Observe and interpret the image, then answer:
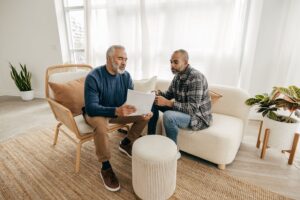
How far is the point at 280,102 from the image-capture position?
1755mm

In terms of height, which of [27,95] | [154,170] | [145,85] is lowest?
[27,95]

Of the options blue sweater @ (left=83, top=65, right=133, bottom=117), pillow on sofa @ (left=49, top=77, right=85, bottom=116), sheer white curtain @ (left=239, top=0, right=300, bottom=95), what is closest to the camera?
blue sweater @ (left=83, top=65, right=133, bottom=117)

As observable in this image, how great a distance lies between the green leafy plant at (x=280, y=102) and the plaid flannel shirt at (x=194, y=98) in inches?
20.1

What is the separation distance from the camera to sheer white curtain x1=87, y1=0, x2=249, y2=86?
258cm

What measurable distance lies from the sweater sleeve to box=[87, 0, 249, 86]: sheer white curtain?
70.8 inches

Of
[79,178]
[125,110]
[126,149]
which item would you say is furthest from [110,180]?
[125,110]

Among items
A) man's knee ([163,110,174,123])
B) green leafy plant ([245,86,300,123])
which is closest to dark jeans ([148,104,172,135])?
man's knee ([163,110,174,123])

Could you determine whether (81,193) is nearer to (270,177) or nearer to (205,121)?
(205,121)

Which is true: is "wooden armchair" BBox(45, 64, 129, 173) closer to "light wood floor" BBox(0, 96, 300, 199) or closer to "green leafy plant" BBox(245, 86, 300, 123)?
"light wood floor" BBox(0, 96, 300, 199)

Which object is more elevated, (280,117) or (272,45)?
(272,45)

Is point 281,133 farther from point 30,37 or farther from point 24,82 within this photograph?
point 30,37

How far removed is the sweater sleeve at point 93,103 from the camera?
157 centimetres

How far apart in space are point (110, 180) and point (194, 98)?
1055mm

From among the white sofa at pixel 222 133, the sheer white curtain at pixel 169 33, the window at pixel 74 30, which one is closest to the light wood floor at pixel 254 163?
the white sofa at pixel 222 133
